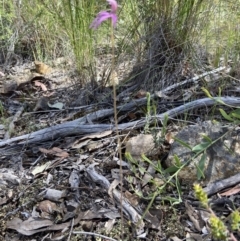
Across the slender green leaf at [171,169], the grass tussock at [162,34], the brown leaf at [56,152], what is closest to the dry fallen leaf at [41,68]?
the grass tussock at [162,34]

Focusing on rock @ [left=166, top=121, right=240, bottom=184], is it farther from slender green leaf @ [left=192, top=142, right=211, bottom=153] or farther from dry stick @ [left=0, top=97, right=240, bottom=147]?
dry stick @ [left=0, top=97, right=240, bottom=147]

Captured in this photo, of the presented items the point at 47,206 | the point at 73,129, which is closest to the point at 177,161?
the point at 47,206

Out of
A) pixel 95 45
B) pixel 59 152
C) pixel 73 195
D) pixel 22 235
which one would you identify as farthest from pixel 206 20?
pixel 22 235

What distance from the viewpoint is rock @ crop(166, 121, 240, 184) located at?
1.52 m

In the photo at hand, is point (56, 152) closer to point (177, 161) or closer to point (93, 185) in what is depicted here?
point (93, 185)

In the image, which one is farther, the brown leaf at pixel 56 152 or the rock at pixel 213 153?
the brown leaf at pixel 56 152

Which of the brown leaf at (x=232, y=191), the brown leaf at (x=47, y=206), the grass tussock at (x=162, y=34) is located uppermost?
the grass tussock at (x=162, y=34)

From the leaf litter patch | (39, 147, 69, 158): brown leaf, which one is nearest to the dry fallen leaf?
the leaf litter patch

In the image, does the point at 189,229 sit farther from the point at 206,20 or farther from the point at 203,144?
the point at 206,20

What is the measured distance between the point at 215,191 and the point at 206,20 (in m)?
1.08

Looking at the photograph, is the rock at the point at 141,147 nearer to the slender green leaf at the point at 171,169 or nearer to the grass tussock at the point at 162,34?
the slender green leaf at the point at 171,169

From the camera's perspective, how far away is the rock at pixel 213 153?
4.99ft

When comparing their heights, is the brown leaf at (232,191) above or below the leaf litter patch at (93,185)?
above

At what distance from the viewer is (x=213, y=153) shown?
1.54m
